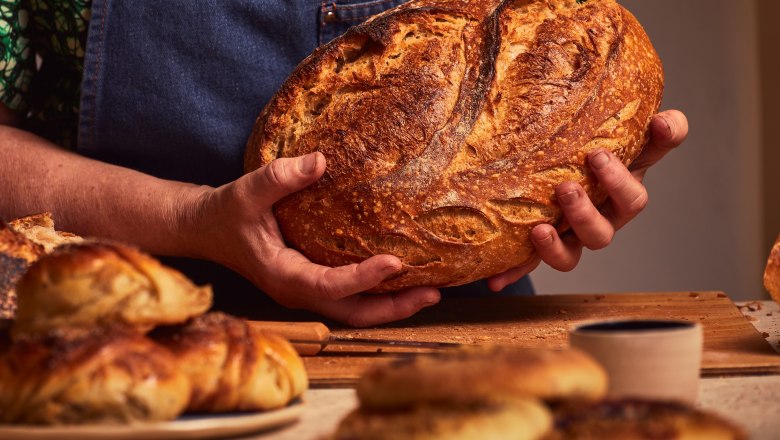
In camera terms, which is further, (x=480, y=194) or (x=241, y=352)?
Answer: (x=480, y=194)

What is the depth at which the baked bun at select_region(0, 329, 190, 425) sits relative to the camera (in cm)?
96

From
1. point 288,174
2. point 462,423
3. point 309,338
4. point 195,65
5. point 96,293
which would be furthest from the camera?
point 195,65

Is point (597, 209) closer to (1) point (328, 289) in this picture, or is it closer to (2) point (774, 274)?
(2) point (774, 274)

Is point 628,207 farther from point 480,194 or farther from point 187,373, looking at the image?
point 187,373

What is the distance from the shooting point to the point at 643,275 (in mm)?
3945

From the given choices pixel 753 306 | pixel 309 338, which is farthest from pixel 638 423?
Answer: pixel 753 306

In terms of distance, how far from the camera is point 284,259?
1.74m

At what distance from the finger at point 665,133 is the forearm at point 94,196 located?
853mm

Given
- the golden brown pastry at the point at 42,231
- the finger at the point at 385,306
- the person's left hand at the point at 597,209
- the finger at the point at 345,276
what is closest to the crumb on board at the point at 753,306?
the person's left hand at the point at 597,209

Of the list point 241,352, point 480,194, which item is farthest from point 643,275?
point 241,352

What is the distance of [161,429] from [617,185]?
1.02m

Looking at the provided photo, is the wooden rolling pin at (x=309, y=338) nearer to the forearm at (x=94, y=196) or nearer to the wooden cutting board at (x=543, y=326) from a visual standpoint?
the wooden cutting board at (x=543, y=326)

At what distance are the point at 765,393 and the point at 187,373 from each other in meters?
0.72

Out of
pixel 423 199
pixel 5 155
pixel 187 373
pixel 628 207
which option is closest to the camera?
pixel 187 373
